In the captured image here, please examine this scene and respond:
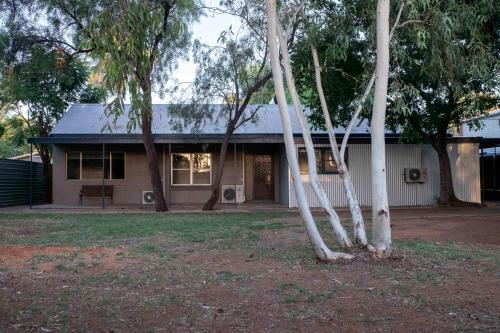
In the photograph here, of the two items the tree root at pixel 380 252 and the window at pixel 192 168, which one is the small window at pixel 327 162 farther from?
the tree root at pixel 380 252

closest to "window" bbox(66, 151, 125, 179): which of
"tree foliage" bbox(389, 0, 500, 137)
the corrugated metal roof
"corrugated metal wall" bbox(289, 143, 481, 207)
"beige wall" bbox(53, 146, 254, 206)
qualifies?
"beige wall" bbox(53, 146, 254, 206)

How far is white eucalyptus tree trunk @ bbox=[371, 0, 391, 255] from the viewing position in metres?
8.48

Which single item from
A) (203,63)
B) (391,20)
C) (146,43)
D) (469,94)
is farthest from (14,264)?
(469,94)

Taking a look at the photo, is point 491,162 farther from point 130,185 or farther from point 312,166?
point 312,166

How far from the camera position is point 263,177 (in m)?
24.1

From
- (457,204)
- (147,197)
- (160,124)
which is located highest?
(160,124)

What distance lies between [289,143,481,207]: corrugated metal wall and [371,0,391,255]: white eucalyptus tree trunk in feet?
41.1

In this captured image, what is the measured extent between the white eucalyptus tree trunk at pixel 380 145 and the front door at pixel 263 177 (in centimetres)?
1538

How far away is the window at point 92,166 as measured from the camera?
22594 mm

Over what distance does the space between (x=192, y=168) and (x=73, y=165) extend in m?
4.97

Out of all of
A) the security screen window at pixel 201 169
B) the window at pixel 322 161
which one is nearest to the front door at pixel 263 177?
the security screen window at pixel 201 169

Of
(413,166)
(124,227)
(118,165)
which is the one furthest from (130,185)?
(413,166)

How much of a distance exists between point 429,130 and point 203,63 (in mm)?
8057

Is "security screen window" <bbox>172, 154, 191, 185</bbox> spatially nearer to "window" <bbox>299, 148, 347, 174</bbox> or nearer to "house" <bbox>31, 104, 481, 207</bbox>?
"house" <bbox>31, 104, 481, 207</bbox>
